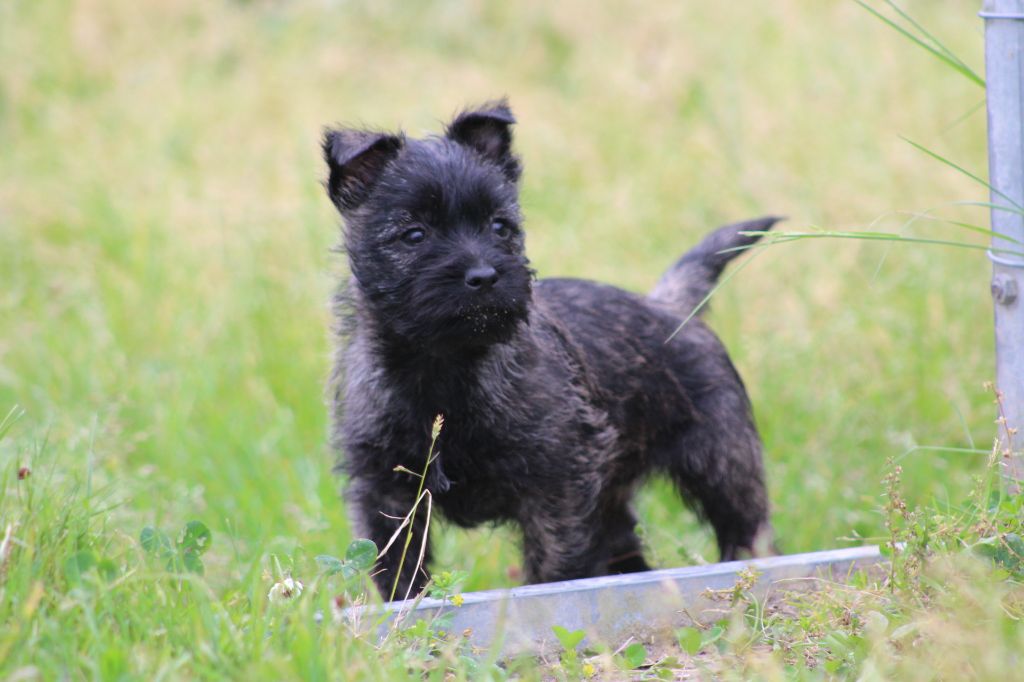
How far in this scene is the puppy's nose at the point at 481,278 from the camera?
3.62 meters

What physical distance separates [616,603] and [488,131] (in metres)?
1.73

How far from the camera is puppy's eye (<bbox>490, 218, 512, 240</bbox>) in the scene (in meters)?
3.98

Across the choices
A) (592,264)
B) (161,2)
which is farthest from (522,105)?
(161,2)

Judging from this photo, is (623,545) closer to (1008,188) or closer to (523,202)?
(523,202)

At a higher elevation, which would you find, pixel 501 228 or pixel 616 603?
pixel 501 228

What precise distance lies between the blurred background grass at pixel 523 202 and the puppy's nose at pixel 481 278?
0.91m

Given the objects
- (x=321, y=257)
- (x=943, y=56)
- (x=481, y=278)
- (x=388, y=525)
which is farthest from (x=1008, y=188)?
(x=321, y=257)

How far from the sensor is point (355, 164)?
410 cm

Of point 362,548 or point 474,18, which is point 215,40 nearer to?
point 474,18

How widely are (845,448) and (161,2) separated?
31.5 feet

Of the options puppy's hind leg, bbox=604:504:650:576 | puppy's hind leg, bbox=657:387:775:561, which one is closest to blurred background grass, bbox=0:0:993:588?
puppy's hind leg, bbox=604:504:650:576

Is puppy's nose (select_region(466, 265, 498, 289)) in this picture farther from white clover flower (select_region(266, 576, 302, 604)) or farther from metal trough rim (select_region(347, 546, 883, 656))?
white clover flower (select_region(266, 576, 302, 604))

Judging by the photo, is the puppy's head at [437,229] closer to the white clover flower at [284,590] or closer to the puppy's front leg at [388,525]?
the puppy's front leg at [388,525]

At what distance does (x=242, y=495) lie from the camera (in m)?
5.74
